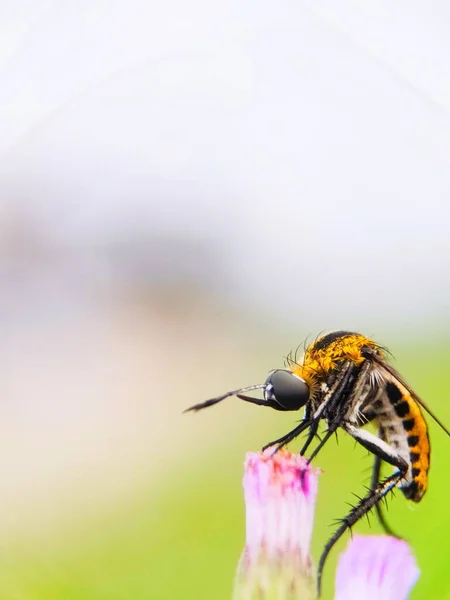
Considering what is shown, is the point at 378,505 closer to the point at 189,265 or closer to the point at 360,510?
the point at 360,510

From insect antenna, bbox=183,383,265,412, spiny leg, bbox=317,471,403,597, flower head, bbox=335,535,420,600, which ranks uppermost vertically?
insect antenna, bbox=183,383,265,412

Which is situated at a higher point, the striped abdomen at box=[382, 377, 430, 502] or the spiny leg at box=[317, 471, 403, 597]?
the striped abdomen at box=[382, 377, 430, 502]

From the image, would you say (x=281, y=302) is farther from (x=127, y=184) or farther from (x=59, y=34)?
(x=59, y=34)

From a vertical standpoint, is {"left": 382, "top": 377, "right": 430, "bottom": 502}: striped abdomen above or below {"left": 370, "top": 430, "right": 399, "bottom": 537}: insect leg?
above

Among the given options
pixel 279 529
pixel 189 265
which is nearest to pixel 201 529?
pixel 279 529
